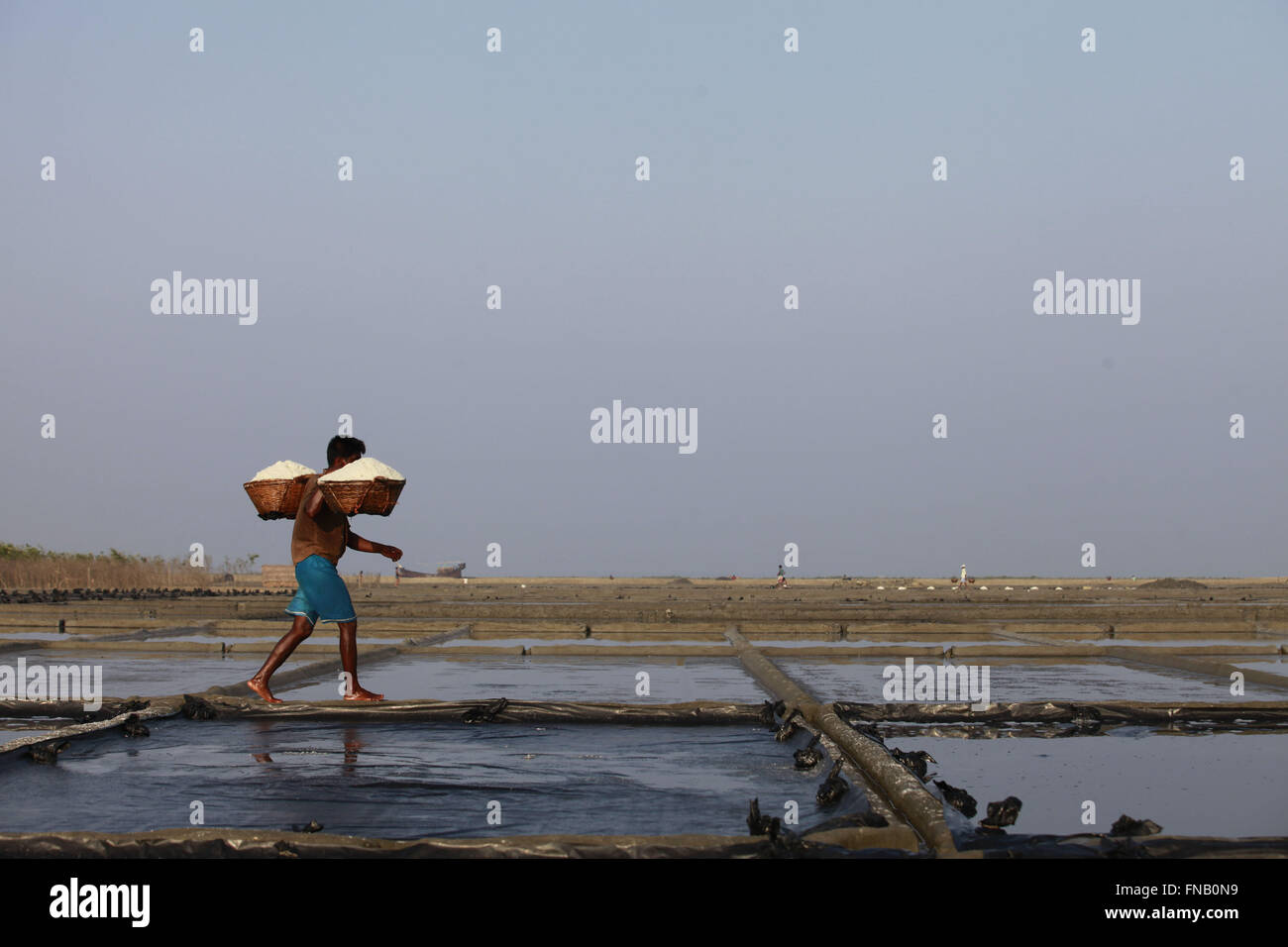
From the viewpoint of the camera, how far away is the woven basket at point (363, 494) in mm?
7145

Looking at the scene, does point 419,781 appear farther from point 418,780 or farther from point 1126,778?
point 1126,778

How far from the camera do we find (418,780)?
5074 mm

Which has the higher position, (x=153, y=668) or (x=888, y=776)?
(x=888, y=776)

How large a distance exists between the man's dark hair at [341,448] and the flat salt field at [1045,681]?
377cm

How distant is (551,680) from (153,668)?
402 centimetres

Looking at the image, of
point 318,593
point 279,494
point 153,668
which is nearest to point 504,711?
point 318,593

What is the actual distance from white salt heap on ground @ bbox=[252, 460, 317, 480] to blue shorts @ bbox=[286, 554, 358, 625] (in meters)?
0.58

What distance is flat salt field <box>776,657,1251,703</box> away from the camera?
8.55m

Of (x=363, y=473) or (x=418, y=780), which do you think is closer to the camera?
(x=418, y=780)

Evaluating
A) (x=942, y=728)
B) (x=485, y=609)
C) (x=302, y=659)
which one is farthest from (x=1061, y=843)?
(x=485, y=609)

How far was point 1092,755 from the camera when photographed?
5.86 m

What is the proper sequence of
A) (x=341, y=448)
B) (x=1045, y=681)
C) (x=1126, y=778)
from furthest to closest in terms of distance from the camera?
(x=1045, y=681), (x=341, y=448), (x=1126, y=778)
